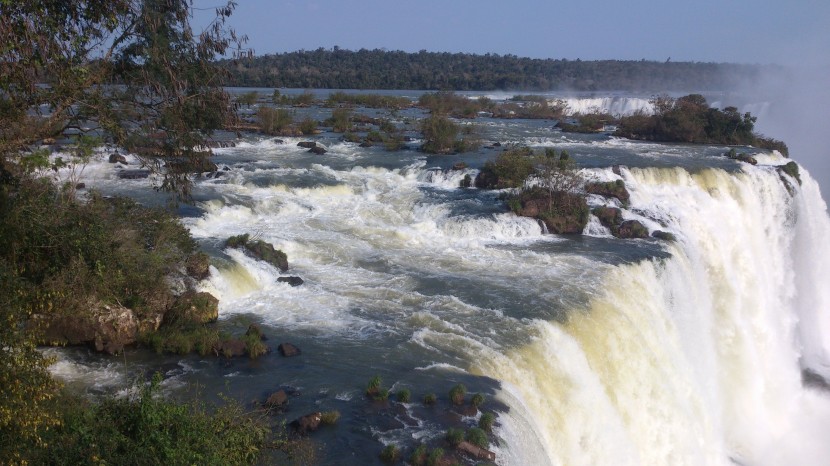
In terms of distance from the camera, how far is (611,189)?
20.5 meters

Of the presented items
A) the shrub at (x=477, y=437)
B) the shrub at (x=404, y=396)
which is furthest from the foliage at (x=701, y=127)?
the shrub at (x=477, y=437)

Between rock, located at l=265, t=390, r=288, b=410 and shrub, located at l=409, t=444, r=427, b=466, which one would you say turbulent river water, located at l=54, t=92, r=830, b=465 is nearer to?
rock, located at l=265, t=390, r=288, b=410

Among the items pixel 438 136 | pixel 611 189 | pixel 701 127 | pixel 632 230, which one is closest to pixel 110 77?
pixel 632 230

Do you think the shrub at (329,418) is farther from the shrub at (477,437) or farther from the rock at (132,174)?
the rock at (132,174)

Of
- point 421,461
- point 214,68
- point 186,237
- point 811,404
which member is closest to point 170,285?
point 186,237

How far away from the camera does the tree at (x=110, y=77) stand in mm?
6375

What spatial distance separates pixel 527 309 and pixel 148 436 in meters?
7.32

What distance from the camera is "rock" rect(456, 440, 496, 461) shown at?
7.31 m

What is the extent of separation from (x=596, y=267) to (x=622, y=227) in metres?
4.04

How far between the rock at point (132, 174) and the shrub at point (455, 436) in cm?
1466

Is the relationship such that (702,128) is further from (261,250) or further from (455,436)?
(455,436)

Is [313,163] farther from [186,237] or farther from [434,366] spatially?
[434,366]

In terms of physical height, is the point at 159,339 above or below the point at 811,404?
below

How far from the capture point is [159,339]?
10023mm
